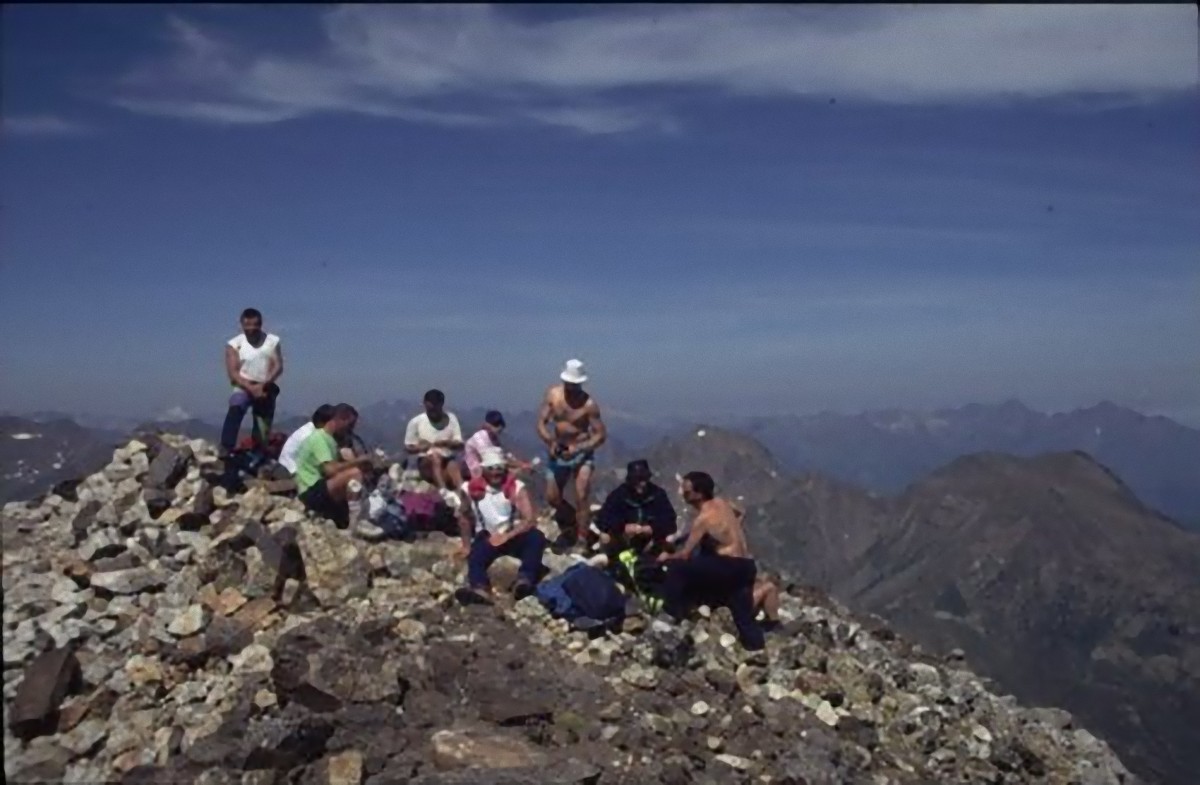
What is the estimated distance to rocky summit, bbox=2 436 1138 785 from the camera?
10.4 meters

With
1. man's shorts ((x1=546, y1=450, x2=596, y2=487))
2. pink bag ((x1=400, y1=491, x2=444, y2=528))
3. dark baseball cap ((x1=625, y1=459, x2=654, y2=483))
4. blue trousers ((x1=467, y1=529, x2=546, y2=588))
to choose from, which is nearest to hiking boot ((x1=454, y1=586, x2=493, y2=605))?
blue trousers ((x1=467, y1=529, x2=546, y2=588))

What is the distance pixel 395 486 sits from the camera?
17578mm

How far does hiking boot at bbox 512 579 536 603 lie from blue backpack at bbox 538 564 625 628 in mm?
146

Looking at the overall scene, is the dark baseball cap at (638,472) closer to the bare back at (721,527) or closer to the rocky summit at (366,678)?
the bare back at (721,527)

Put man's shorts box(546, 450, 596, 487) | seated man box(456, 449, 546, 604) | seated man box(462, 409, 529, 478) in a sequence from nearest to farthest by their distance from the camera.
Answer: seated man box(456, 449, 546, 604) < seated man box(462, 409, 529, 478) < man's shorts box(546, 450, 596, 487)

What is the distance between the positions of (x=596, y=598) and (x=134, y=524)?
274 inches

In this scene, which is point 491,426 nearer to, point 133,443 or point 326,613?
point 326,613

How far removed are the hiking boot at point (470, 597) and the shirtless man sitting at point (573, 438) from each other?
3.27 m

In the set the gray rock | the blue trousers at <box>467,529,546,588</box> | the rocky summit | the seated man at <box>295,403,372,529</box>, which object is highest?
the seated man at <box>295,403,372,529</box>

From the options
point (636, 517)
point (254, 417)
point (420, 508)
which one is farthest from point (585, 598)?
point (254, 417)

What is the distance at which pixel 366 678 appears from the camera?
37.0ft

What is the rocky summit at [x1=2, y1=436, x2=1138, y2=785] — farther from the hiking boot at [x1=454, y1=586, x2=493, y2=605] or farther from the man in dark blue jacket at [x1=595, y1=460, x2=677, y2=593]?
the man in dark blue jacket at [x1=595, y1=460, x2=677, y2=593]

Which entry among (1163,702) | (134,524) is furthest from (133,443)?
(1163,702)

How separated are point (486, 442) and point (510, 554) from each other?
2.43 meters
